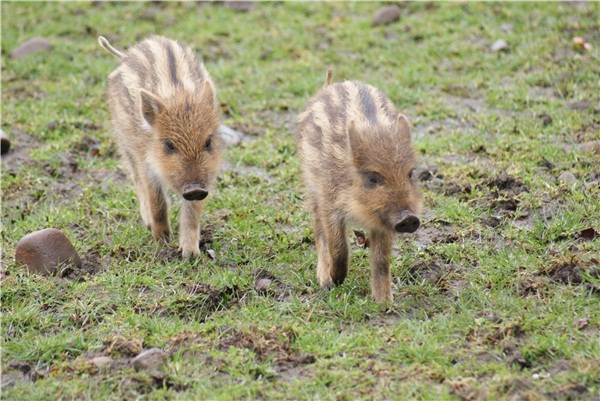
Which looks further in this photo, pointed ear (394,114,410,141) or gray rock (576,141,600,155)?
Answer: gray rock (576,141,600,155)

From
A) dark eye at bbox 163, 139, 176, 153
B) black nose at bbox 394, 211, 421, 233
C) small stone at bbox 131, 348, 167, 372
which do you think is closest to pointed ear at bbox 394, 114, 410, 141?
black nose at bbox 394, 211, 421, 233

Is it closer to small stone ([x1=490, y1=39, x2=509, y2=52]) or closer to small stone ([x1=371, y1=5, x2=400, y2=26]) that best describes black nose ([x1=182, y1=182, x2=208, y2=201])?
small stone ([x1=490, y1=39, x2=509, y2=52])

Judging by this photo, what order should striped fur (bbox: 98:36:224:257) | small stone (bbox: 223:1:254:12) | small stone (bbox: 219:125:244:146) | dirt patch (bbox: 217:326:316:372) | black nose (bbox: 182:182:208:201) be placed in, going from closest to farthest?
dirt patch (bbox: 217:326:316:372), black nose (bbox: 182:182:208:201), striped fur (bbox: 98:36:224:257), small stone (bbox: 219:125:244:146), small stone (bbox: 223:1:254:12)

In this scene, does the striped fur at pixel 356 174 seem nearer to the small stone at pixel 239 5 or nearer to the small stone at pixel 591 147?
the small stone at pixel 591 147

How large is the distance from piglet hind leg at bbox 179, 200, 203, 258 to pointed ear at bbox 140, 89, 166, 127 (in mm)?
729

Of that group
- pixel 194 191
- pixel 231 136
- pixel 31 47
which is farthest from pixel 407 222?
pixel 31 47

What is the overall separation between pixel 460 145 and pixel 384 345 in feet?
10.8

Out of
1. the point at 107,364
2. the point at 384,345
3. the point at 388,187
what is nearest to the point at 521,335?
the point at 384,345

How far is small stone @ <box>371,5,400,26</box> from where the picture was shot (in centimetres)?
1053

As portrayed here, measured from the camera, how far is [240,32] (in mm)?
10656

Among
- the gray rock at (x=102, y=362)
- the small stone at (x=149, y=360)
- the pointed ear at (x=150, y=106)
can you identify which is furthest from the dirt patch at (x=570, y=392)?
the pointed ear at (x=150, y=106)

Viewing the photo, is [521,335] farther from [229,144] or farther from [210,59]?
[210,59]

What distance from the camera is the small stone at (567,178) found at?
6664mm

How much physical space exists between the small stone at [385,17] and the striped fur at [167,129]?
4.09m
